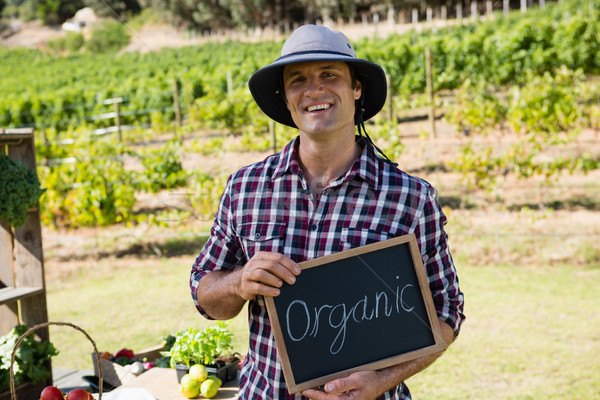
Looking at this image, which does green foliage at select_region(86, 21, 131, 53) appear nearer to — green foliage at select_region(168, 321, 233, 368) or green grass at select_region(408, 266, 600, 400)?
green grass at select_region(408, 266, 600, 400)

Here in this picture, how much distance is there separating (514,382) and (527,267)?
270 cm

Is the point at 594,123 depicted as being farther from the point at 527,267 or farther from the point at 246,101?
the point at 246,101

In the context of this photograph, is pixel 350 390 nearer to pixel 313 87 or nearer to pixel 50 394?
pixel 313 87

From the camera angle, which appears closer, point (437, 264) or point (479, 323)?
point (437, 264)

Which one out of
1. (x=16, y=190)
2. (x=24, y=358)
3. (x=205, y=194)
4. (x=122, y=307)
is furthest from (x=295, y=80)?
(x=205, y=194)

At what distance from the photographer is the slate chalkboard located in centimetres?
152

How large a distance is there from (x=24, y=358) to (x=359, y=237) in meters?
2.47

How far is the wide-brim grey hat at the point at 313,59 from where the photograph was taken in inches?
62.4

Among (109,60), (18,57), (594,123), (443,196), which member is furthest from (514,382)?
(18,57)

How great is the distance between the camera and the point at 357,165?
1.63m

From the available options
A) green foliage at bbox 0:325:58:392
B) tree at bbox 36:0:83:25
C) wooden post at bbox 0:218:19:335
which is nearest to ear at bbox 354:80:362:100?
green foliage at bbox 0:325:58:392

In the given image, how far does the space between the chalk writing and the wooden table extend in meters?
1.20

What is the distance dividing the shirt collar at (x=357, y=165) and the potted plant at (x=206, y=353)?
135cm

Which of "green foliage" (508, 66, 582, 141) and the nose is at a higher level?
the nose
